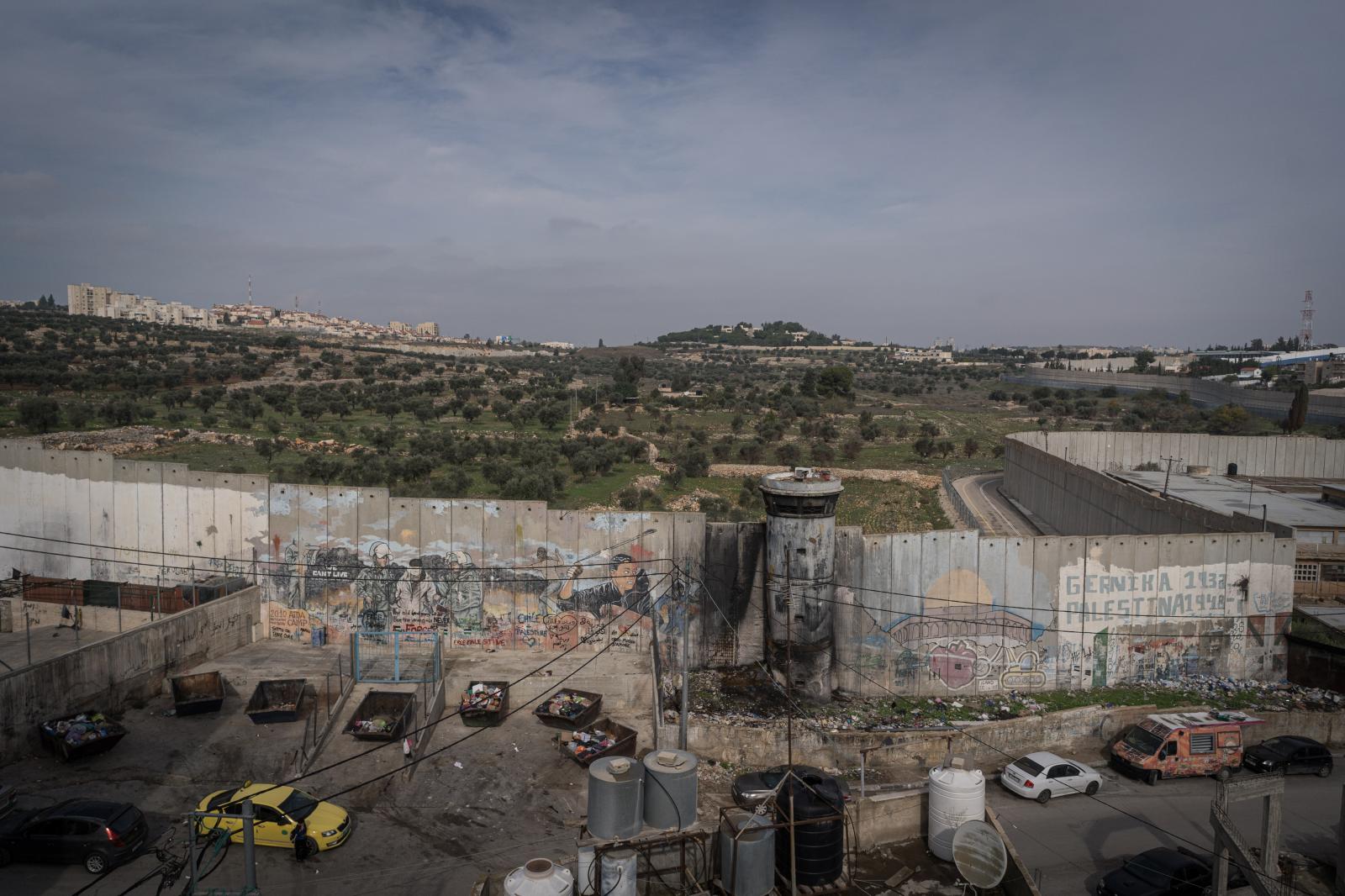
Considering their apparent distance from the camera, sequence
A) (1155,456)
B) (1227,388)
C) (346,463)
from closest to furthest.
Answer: (346,463)
(1155,456)
(1227,388)

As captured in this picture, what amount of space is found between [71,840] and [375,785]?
4026 millimetres

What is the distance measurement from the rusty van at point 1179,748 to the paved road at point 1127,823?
0.85 ft

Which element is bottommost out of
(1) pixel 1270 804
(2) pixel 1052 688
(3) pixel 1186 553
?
(2) pixel 1052 688

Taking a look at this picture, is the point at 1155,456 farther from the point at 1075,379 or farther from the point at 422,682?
the point at 1075,379

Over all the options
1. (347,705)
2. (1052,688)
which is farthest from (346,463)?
(1052,688)

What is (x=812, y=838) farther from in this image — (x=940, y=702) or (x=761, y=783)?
(x=940, y=702)

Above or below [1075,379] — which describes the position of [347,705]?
below

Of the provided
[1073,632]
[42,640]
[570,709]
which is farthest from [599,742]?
[42,640]

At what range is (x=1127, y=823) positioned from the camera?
Answer: 1412cm

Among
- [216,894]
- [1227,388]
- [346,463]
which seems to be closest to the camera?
[216,894]

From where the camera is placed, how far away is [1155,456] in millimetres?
42000

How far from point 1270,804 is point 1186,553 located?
8619 mm

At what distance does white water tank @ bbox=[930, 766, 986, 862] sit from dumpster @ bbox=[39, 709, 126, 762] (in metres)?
13.5

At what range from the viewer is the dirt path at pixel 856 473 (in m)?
43.9
